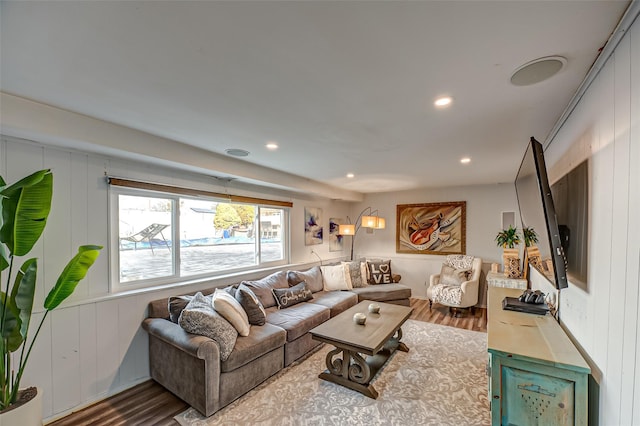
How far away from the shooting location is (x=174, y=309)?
2670 millimetres

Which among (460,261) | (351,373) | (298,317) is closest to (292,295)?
(298,317)

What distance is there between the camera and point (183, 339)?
7.63 feet

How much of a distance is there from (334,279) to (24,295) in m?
3.75

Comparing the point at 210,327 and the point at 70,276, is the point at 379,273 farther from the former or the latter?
the point at 70,276

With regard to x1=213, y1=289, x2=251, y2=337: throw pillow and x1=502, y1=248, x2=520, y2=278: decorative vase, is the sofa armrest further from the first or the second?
x1=502, y1=248, x2=520, y2=278: decorative vase

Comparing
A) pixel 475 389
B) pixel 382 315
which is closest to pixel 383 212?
pixel 382 315

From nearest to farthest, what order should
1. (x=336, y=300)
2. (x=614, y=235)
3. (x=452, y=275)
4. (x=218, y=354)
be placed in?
(x=614, y=235) < (x=218, y=354) < (x=336, y=300) < (x=452, y=275)

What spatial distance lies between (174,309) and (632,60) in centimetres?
348

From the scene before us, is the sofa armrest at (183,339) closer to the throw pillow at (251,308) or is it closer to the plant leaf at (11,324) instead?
the throw pillow at (251,308)

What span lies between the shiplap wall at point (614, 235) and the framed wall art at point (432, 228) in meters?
4.06

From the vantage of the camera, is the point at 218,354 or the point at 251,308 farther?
the point at 251,308

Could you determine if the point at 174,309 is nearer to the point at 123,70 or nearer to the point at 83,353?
the point at 83,353

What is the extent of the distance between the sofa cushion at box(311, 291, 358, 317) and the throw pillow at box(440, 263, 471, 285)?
192 centimetres

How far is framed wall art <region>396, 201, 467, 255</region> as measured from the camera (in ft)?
18.1
